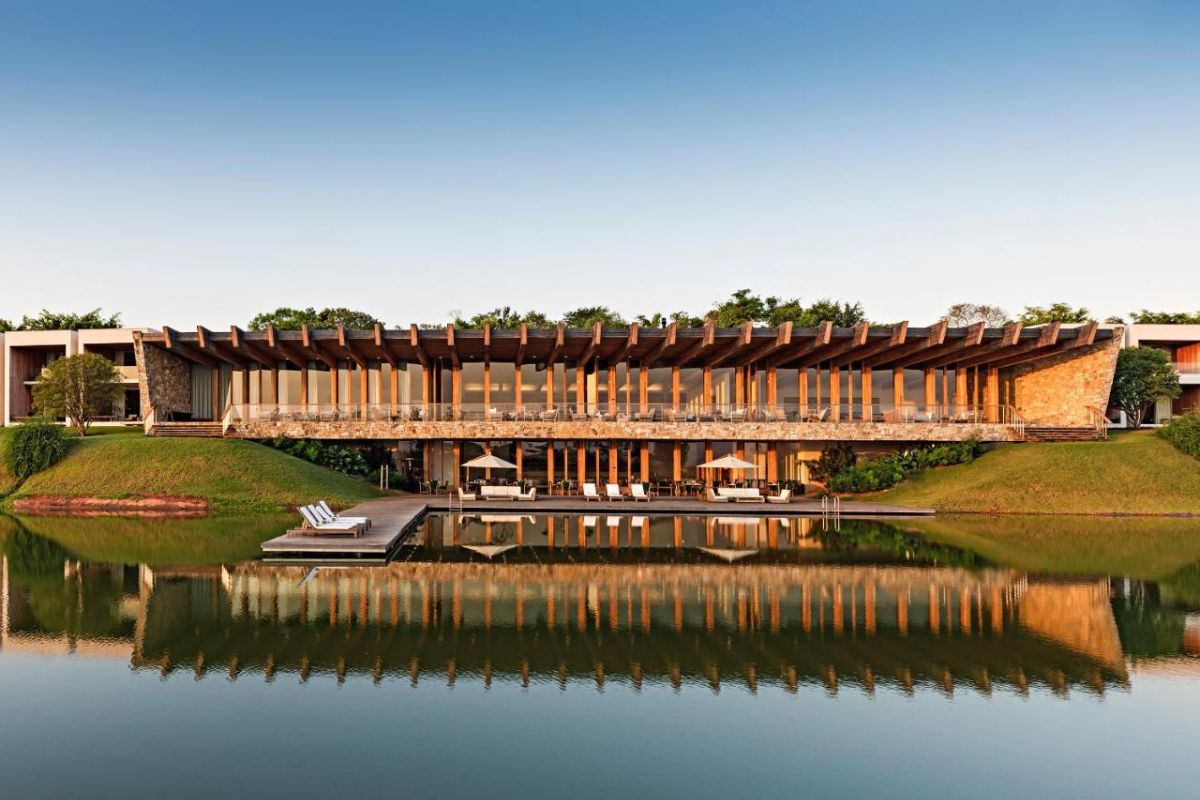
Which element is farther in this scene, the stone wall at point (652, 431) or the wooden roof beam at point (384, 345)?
the stone wall at point (652, 431)

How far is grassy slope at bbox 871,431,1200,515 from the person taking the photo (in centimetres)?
2339

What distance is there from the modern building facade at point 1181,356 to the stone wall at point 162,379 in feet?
156

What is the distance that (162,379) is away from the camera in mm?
29906

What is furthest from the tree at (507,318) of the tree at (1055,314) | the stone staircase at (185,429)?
the tree at (1055,314)

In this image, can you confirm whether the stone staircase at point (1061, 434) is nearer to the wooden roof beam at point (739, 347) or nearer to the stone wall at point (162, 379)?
the wooden roof beam at point (739, 347)

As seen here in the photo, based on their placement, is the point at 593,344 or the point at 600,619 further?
the point at 593,344

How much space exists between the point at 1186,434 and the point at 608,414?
21887mm

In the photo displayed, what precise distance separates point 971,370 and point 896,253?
696 centimetres

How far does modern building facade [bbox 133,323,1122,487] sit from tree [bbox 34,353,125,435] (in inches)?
129

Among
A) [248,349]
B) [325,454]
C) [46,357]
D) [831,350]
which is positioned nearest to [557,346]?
[325,454]

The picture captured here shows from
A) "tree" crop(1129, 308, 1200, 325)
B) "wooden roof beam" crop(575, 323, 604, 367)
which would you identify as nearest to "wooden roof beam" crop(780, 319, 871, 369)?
"wooden roof beam" crop(575, 323, 604, 367)

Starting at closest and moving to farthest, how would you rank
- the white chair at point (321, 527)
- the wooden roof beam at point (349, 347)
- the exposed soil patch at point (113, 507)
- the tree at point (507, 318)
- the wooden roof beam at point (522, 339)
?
1. the white chair at point (321, 527)
2. the exposed soil patch at point (113, 507)
3. the wooden roof beam at point (522, 339)
4. the wooden roof beam at point (349, 347)
5. the tree at point (507, 318)

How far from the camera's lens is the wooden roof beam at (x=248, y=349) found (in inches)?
Result: 1062

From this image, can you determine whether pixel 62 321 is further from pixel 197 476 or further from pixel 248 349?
pixel 197 476
